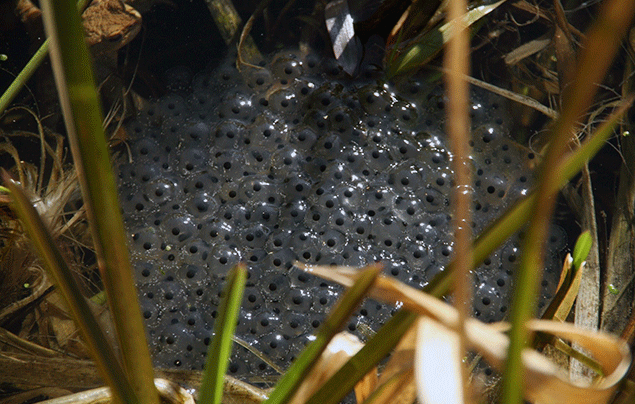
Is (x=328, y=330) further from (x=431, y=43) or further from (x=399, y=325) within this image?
(x=431, y=43)

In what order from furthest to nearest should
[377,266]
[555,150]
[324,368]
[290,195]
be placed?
1. [290,195]
2. [324,368]
3. [377,266]
4. [555,150]

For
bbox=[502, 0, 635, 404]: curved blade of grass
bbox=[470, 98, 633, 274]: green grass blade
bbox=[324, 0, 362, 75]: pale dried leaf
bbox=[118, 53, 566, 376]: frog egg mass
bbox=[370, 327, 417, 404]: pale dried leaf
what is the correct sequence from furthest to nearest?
bbox=[324, 0, 362, 75]: pale dried leaf, bbox=[118, 53, 566, 376]: frog egg mass, bbox=[370, 327, 417, 404]: pale dried leaf, bbox=[470, 98, 633, 274]: green grass blade, bbox=[502, 0, 635, 404]: curved blade of grass

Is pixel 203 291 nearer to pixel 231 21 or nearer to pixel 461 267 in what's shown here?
pixel 231 21

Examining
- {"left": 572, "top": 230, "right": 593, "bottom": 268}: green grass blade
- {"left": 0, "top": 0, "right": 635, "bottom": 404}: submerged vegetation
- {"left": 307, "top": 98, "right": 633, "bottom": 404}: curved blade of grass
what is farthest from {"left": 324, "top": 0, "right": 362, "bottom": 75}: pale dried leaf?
{"left": 307, "top": 98, "right": 633, "bottom": 404}: curved blade of grass

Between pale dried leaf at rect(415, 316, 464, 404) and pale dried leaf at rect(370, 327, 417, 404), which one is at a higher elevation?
pale dried leaf at rect(415, 316, 464, 404)

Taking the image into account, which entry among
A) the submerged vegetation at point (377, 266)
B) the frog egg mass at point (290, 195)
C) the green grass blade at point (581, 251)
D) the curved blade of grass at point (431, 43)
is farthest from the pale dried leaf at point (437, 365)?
the curved blade of grass at point (431, 43)

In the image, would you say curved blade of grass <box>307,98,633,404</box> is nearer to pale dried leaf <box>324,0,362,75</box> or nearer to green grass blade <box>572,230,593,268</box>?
green grass blade <box>572,230,593,268</box>

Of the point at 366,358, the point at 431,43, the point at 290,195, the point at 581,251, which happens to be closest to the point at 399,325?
the point at 366,358
